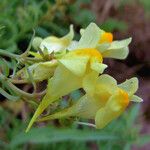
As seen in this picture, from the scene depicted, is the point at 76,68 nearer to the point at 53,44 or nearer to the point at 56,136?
the point at 53,44

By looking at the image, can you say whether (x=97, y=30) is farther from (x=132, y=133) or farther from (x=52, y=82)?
(x=132, y=133)

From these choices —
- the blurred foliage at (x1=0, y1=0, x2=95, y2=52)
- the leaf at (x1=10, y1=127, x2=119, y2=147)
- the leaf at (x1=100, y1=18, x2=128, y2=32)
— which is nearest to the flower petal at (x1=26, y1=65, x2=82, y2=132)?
the blurred foliage at (x1=0, y1=0, x2=95, y2=52)

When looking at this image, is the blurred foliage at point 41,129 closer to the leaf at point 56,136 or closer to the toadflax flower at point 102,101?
the leaf at point 56,136

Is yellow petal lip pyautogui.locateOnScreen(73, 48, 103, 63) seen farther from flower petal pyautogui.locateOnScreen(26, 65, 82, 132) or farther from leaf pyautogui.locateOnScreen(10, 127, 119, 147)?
leaf pyautogui.locateOnScreen(10, 127, 119, 147)

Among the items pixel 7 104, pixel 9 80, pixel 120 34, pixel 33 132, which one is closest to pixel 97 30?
pixel 9 80

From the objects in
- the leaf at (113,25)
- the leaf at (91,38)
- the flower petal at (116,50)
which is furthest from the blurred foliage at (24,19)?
the leaf at (91,38)

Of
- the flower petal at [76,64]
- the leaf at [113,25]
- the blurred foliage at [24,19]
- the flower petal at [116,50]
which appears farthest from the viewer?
the leaf at [113,25]

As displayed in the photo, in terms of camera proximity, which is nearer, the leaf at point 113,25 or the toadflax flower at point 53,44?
the toadflax flower at point 53,44
